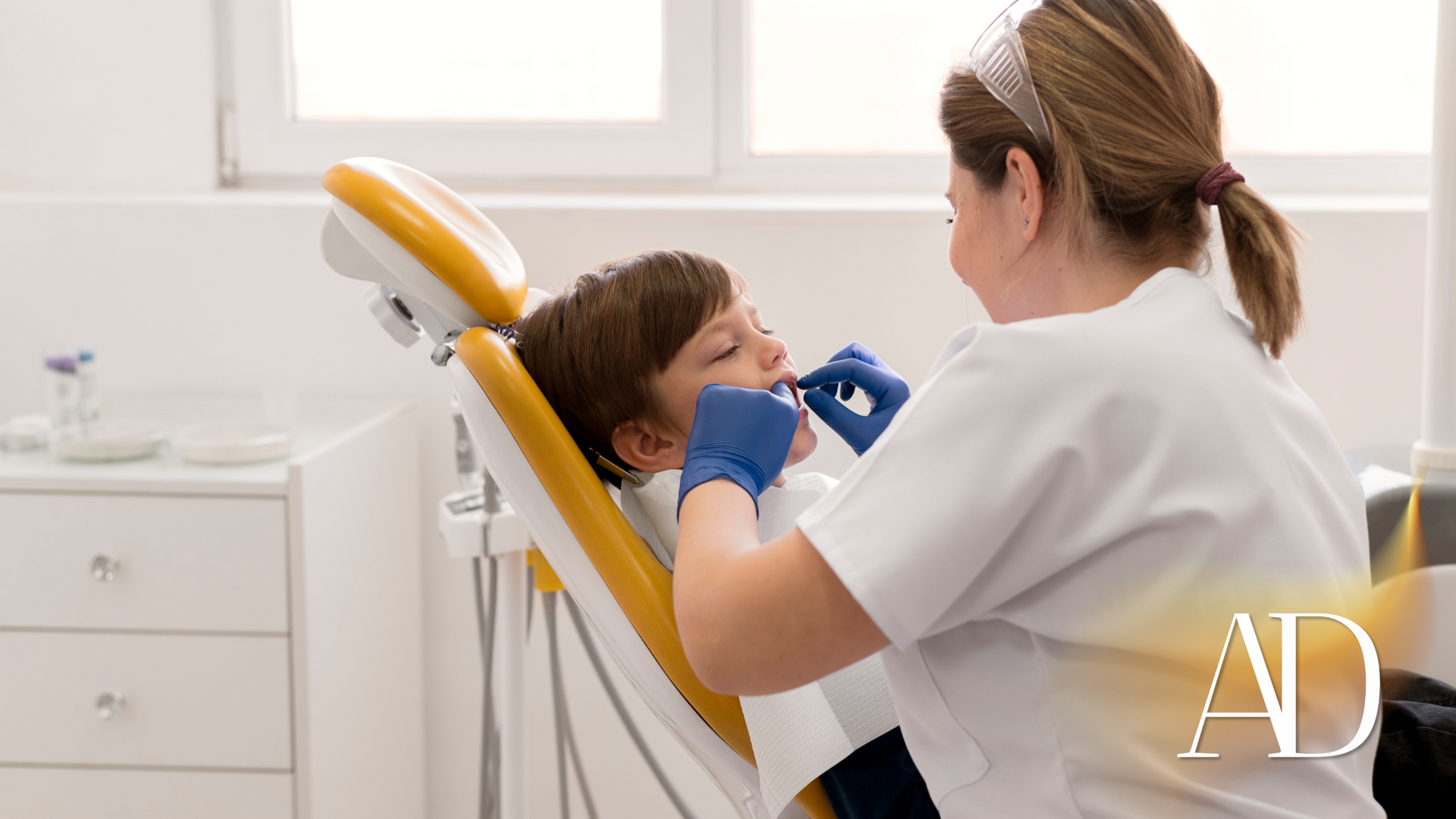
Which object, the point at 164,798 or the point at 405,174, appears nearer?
the point at 405,174

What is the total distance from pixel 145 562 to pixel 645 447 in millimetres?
817

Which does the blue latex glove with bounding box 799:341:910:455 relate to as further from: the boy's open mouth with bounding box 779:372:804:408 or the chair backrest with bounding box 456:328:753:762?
the chair backrest with bounding box 456:328:753:762

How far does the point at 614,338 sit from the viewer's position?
1061mm

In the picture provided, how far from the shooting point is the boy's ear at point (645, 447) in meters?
1.09

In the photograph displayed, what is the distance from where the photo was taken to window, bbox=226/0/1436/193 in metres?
1.97

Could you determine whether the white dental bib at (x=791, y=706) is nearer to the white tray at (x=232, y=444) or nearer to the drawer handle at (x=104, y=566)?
the white tray at (x=232, y=444)

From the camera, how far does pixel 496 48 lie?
2.05m

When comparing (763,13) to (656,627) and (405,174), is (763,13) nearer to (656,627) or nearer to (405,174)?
(405,174)

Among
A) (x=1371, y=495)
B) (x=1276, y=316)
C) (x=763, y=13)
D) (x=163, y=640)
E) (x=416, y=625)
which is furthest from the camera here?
(x=763, y=13)

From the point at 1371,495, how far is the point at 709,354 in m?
0.83

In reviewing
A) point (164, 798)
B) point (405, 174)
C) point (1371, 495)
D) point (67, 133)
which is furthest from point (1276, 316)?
point (67, 133)

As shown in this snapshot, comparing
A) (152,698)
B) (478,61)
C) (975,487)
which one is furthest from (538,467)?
(478,61)

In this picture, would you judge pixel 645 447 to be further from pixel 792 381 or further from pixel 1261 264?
pixel 1261 264
